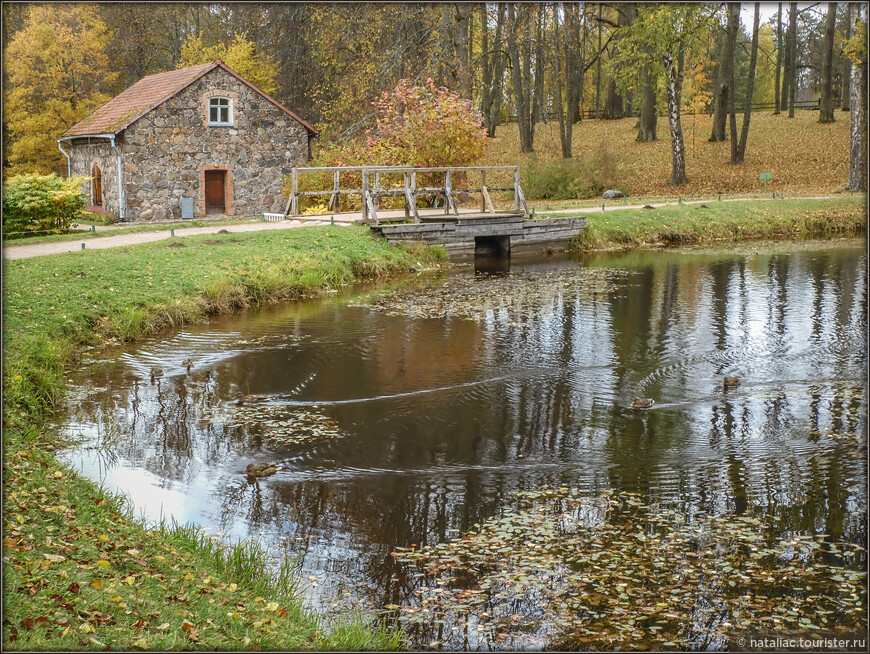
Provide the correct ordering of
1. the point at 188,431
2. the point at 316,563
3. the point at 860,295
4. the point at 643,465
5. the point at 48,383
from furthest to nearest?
the point at 860,295 → the point at 48,383 → the point at 188,431 → the point at 643,465 → the point at 316,563

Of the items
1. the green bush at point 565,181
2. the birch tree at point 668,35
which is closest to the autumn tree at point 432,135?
the green bush at point 565,181

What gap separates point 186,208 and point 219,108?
11.4 feet

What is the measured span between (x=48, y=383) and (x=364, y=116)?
23031 millimetres

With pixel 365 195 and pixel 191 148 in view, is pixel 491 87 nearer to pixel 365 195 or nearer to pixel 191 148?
pixel 191 148

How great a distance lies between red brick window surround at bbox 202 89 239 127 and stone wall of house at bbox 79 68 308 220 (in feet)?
0.13

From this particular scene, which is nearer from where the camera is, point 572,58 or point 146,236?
point 146,236

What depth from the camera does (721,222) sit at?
25969mm

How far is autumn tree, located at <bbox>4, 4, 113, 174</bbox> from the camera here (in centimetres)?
3722

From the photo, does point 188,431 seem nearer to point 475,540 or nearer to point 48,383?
point 48,383

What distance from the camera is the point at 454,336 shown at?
1394 cm

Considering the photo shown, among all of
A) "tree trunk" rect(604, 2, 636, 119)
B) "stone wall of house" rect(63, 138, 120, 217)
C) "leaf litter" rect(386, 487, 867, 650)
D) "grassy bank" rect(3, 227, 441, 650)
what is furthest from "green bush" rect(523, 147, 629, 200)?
"leaf litter" rect(386, 487, 867, 650)

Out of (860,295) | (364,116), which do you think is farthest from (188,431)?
(364,116)

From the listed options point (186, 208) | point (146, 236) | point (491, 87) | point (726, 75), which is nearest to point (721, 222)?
point (726, 75)

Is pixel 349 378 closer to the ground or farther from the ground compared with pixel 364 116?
closer to the ground
